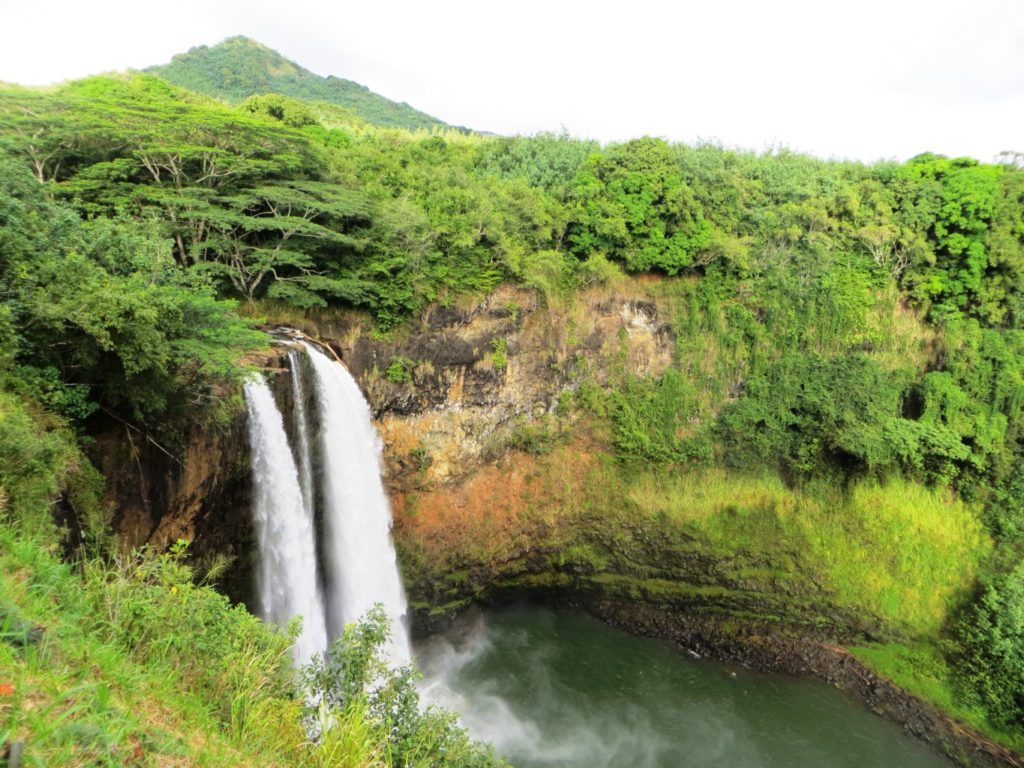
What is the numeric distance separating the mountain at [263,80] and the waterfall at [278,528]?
2016cm

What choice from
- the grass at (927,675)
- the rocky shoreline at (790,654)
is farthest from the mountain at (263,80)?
the grass at (927,675)

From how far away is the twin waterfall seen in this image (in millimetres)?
8562

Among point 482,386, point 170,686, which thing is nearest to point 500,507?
point 482,386

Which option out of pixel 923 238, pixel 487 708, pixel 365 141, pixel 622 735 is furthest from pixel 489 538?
pixel 923 238

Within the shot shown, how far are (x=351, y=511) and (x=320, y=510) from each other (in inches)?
25.3

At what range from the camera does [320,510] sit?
33.2 ft

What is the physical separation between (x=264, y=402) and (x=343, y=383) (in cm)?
216

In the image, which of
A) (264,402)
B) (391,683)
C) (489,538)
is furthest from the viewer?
(489,538)

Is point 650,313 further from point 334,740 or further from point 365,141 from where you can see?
point 334,740

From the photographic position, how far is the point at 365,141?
56.0ft

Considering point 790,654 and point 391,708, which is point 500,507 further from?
point 391,708

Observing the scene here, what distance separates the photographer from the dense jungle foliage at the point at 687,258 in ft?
32.8

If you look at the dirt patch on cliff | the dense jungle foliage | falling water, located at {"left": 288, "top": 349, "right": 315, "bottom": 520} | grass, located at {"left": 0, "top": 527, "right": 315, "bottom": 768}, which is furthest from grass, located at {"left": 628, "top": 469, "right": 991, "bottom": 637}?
grass, located at {"left": 0, "top": 527, "right": 315, "bottom": 768}

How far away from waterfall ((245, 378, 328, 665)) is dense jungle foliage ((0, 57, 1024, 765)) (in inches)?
31.5
